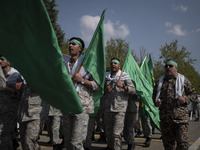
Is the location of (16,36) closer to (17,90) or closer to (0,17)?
(0,17)

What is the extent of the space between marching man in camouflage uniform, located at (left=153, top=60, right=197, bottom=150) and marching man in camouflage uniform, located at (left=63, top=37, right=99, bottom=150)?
4.73ft

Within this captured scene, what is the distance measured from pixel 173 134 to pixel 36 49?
10.8 ft

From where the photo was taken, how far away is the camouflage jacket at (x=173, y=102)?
4066 mm

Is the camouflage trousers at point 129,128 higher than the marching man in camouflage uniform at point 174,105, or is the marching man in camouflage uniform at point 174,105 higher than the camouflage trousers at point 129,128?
the marching man in camouflage uniform at point 174,105

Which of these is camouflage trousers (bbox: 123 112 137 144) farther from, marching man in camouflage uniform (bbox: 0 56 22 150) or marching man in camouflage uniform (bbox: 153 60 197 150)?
marching man in camouflage uniform (bbox: 0 56 22 150)

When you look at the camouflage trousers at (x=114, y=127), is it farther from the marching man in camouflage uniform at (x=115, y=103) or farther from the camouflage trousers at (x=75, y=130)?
the camouflage trousers at (x=75, y=130)

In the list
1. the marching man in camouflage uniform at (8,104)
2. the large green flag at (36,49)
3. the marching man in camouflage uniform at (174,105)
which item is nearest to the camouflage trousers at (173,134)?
the marching man in camouflage uniform at (174,105)

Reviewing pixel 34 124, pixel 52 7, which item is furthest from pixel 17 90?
pixel 52 7

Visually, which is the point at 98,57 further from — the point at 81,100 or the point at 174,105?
the point at 174,105

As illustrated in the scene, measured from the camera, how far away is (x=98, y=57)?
4.04 m

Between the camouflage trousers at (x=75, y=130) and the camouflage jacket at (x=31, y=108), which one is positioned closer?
the camouflage trousers at (x=75, y=130)

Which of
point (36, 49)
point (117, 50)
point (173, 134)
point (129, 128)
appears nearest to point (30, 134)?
point (36, 49)

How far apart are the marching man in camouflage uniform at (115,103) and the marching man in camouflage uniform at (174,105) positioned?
0.92 m

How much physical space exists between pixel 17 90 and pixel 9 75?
16.1 inches
